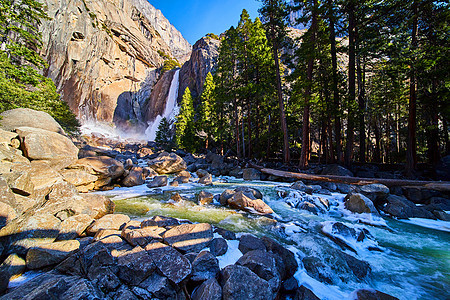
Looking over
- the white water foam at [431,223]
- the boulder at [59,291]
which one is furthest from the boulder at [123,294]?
the white water foam at [431,223]

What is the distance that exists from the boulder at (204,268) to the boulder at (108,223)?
219cm

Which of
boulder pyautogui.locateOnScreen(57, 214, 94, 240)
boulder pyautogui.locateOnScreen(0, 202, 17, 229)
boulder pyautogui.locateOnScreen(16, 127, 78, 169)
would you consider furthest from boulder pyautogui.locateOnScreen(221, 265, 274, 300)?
boulder pyautogui.locateOnScreen(16, 127, 78, 169)

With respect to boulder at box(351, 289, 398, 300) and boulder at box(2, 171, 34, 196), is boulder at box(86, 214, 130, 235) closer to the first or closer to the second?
boulder at box(2, 171, 34, 196)

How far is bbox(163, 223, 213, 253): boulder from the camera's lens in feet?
8.90

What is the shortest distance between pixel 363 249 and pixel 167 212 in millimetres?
4776

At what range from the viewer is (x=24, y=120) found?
7066 millimetres

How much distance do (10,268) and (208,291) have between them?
2.64 metres

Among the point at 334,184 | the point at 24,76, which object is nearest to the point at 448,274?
the point at 334,184

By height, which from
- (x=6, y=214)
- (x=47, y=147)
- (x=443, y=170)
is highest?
(x=47, y=147)

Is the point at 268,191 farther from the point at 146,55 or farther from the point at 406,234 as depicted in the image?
the point at 146,55

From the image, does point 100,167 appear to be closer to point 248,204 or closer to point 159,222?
point 159,222

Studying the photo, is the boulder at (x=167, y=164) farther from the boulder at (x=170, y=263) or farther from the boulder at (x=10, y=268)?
the boulder at (x=170, y=263)

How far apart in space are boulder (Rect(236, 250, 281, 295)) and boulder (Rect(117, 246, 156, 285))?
3.96 ft

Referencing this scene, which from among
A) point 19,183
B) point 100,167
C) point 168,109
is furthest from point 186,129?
point 168,109
